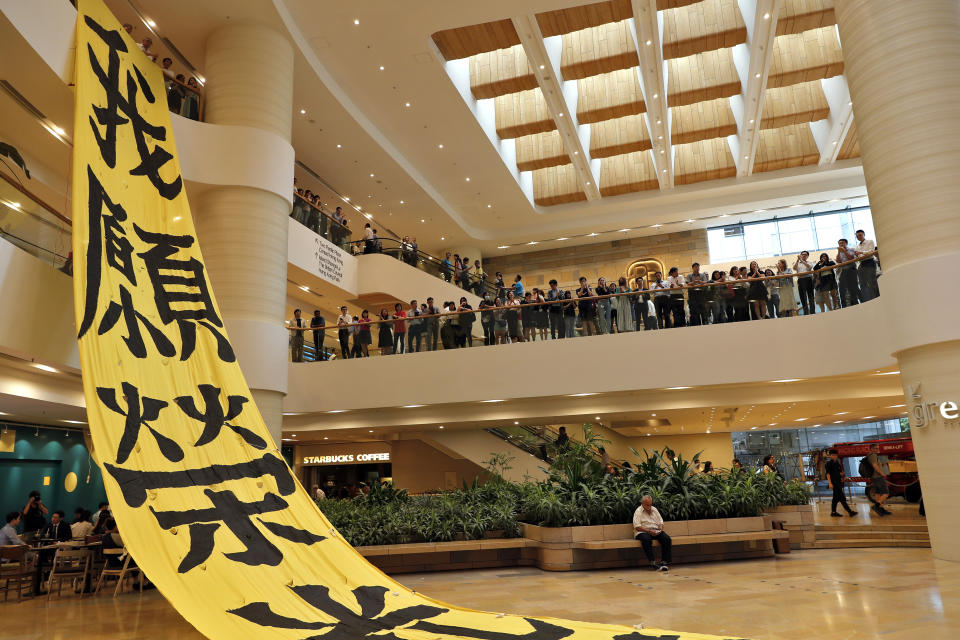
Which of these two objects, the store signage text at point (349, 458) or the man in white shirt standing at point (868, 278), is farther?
the store signage text at point (349, 458)

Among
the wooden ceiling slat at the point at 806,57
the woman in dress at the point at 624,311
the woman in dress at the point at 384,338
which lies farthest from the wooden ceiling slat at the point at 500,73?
the woman in dress at the point at 384,338

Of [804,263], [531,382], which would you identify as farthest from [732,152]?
[531,382]

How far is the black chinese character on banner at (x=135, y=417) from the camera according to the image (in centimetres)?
616

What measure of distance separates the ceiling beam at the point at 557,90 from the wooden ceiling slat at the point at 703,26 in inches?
95.2

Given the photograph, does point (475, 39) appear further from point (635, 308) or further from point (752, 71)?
point (635, 308)

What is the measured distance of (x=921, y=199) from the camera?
27.2ft

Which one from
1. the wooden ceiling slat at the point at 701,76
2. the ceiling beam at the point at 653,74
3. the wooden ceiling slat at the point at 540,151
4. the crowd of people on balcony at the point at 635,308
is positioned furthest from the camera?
the wooden ceiling slat at the point at 540,151

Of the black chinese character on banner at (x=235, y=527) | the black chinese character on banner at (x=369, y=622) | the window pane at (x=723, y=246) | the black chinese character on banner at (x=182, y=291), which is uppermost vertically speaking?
the window pane at (x=723, y=246)

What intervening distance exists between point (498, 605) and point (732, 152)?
1748 cm

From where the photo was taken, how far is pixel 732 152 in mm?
20250

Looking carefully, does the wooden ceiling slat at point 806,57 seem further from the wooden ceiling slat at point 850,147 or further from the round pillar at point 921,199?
the round pillar at point 921,199

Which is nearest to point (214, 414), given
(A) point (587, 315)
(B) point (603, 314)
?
(A) point (587, 315)

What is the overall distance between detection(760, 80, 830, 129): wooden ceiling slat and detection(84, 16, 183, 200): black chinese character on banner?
1494 cm

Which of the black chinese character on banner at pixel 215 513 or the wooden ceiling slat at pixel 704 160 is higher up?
the wooden ceiling slat at pixel 704 160
